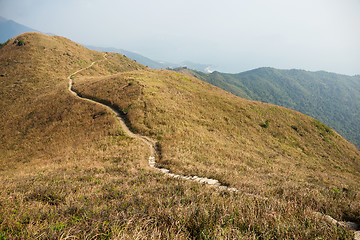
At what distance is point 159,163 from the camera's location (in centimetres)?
1372

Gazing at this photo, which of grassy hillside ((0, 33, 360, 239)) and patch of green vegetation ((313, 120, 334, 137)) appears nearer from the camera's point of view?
grassy hillside ((0, 33, 360, 239))

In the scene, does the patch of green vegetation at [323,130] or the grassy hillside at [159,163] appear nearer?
the grassy hillside at [159,163]

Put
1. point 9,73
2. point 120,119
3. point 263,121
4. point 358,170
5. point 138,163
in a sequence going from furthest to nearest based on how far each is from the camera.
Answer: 1. point 9,73
2. point 263,121
3. point 358,170
4. point 120,119
5. point 138,163

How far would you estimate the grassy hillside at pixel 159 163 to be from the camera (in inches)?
120

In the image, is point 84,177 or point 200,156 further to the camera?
point 200,156

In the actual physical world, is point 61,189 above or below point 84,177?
above

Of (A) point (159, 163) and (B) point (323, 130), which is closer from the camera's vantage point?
(A) point (159, 163)

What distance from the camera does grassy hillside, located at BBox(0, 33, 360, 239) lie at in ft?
9.98

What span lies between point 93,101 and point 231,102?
30.1 metres

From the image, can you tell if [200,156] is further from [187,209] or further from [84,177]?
[187,209]

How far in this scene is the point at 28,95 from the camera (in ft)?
124

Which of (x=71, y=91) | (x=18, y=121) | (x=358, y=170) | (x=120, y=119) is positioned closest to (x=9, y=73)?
(x=71, y=91)

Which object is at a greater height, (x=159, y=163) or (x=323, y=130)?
(x=323, y=130)

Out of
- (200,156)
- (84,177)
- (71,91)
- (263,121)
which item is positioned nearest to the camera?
(84,177)
